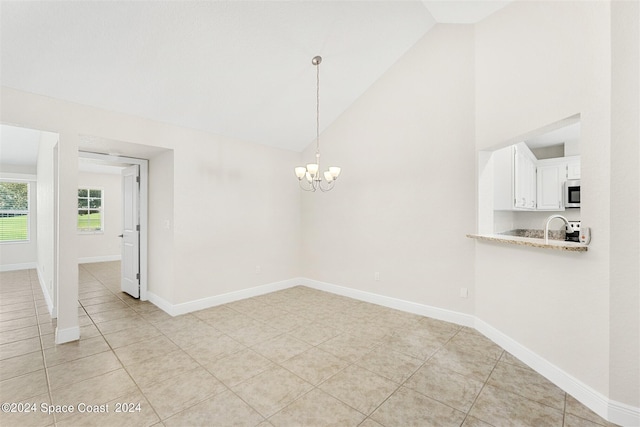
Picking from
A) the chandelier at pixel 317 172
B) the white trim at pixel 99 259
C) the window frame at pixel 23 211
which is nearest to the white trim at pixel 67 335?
the chandelier at pixel 317 172

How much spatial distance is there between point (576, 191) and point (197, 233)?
6376 millimetres

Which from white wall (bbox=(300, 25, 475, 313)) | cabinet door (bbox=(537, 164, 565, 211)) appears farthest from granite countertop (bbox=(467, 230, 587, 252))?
cabinet door (bbox=(537, 164, 565, 211))

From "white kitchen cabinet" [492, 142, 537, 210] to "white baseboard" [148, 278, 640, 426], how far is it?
6.14 ft

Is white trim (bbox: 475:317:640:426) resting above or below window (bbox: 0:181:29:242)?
below

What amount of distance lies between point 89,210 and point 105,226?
0.65 meters

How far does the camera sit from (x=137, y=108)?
3.36m

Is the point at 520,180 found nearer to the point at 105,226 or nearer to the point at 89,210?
the point at 105,226

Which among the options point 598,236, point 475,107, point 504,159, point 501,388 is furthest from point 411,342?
point 504,159

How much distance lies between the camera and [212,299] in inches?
166

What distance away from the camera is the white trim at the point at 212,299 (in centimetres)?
388

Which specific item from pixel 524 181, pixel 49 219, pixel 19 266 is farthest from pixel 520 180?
pixel 19 266

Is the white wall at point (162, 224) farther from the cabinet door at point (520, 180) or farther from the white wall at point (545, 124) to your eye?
the cabinet door at point (520, 180)

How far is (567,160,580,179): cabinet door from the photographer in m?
4.79

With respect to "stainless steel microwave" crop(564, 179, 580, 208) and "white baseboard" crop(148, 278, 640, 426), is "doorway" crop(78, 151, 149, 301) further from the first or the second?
"stainless steel microwave" crop(564, 179, 580, 208)
